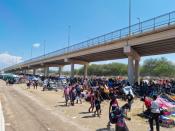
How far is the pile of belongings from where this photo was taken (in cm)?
1452

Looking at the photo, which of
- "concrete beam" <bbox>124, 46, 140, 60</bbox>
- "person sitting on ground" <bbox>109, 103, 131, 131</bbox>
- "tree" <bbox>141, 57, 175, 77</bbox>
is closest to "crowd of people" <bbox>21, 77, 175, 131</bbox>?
"person sitting on ground" <bbox>109, 103, 131, 131</bbox>

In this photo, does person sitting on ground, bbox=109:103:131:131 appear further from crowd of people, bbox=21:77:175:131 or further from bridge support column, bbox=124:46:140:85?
→ bridge support column, bbox=124:46:140:85

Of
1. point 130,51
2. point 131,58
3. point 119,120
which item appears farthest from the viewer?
point 131,58

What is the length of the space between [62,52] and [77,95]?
162 feet

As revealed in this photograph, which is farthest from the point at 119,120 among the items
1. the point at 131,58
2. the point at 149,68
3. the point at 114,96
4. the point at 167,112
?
the point at 149,68

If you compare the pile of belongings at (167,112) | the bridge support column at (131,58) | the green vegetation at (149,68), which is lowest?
the pile of belongings at (167,112)

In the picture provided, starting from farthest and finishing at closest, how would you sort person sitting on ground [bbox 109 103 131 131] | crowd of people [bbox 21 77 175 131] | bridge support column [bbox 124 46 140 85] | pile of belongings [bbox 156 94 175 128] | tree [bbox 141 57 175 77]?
→ tree [bbox 141 57 175 77] < bridge support column [bbox 124 46 140 85] < pile of belongings [bbox 156 94 175 128] < crowd of people [bbox 21 77 175 131] < person sitting on ground [bbox 109 103 131 131]

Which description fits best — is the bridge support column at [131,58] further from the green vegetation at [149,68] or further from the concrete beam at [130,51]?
the green vegetation at [149,68]

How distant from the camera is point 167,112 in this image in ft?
53.0

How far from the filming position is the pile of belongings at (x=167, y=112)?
47.6 ft

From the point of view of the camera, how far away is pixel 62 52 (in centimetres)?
7331

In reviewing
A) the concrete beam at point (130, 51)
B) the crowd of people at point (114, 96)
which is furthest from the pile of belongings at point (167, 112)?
the concrete beam at point (130, 51)

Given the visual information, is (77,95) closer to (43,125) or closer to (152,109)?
(43,125)

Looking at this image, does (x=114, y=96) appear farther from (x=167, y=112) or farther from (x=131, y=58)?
(x=131, y=58)
